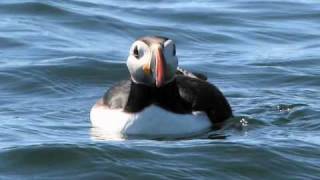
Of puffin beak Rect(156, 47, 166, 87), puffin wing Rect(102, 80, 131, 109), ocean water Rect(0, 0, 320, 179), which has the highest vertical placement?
A: puffin beak Rect(156, 47, 166, 87)

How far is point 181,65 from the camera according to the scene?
16.9 metres

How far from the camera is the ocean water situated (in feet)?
36.7

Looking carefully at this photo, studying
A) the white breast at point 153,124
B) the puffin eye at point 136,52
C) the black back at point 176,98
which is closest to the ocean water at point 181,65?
the white breast at point 153,124

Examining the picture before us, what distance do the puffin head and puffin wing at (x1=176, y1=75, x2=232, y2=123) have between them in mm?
602

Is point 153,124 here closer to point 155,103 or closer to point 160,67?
point 155,103

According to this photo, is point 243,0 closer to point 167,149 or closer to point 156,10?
point 156,10

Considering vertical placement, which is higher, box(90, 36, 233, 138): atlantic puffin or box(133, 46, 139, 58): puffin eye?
box(133, 46, 139, 58): puffin eye

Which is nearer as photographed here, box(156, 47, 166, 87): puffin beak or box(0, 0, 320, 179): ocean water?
box(0, 0, 320, 179): ocean water

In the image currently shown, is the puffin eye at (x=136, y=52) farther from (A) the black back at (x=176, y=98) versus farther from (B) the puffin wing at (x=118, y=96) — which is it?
(B) the puffin wing at (x=118, y=96)

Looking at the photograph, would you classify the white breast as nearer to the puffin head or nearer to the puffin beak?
the puffin head

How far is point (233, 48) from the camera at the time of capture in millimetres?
18391

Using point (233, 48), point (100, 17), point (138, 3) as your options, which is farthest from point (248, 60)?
point (138, 3)

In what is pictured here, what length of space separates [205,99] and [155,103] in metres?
0.65

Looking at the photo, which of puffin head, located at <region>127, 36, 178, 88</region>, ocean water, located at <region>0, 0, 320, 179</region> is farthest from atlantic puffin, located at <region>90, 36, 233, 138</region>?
ocean water, located at <region>0, 0, 320, 179</region>
